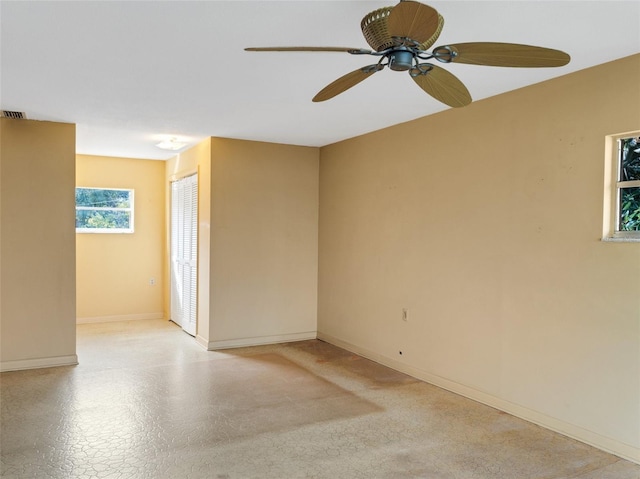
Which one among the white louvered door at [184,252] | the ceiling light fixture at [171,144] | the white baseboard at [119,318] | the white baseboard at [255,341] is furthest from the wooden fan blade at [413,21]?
the white baseboard at [119,318]

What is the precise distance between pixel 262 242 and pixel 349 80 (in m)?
3.52

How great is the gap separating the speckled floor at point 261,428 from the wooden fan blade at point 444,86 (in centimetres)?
193

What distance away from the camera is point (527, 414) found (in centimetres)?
331

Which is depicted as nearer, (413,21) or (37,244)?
(413,21)

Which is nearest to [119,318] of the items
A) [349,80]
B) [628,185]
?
[349,80]

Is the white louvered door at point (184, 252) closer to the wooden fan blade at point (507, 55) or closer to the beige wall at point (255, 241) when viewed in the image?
the beige wall at point (255, 241)

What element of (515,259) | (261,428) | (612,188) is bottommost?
(261,428)

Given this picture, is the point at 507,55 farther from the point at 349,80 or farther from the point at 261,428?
the point at 261,428

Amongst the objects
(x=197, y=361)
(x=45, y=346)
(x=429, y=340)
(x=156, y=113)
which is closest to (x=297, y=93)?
(x=156, y=113)

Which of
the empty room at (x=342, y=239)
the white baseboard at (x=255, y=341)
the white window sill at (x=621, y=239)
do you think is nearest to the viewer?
the empty room at (x=342, y=239)

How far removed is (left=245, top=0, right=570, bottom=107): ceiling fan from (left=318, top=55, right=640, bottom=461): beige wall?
136cm

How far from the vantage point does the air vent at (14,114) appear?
4.11 m

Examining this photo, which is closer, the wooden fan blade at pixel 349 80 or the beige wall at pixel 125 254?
the wooden fan blade at pixel 349 80

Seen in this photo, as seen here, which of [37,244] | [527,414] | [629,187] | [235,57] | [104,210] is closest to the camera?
[235,57]
